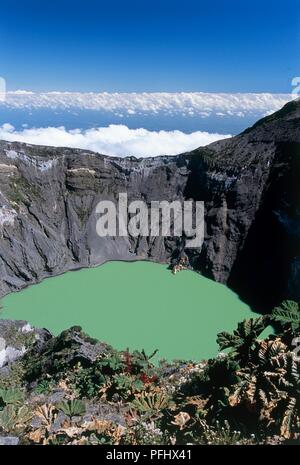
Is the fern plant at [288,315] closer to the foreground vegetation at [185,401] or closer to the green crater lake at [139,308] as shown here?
the foreground vegetation at [185,401]

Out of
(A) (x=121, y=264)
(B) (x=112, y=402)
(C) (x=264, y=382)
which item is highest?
(C) (x=264, y=382)

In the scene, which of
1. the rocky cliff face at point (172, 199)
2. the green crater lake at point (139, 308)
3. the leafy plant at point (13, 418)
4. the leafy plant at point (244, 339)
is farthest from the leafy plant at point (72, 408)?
the rocky cliff face at point (172, 199)

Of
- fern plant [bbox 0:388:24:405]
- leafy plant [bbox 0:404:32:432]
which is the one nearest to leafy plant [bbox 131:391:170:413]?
leafy plant [bbox 0:404:32:432]

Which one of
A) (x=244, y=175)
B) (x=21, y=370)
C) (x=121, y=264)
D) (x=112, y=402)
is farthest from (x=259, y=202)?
(x=112, y=402)

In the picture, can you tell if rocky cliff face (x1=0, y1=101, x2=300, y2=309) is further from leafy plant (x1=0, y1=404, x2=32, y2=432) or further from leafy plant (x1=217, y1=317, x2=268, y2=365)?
leafy plant (x1=0, y1=404, x2=32, y2=432)

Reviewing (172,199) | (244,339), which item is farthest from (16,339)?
(172,199)

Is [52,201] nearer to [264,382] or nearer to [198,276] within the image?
[198,276]

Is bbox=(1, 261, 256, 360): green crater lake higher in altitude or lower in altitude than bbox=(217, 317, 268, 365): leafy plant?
lower
